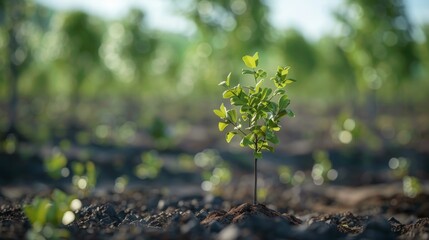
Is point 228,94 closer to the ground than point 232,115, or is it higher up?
higher up

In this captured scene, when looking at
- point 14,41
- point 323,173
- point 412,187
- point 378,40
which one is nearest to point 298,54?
point 378,40

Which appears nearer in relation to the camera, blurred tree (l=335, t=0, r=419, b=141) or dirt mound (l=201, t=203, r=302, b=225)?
dirt mound (l=201, t=203, r=302, b=225)

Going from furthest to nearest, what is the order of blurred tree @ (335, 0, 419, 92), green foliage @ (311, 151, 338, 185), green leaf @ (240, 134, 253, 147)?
blurred tree @ (335, 0, 419, 92) → green foliage @ (311, 151, 338, 185) → green leaf @ (240, 134, 253, 147)

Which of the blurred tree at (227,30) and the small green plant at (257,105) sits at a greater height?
the blurred tree at (227,30)

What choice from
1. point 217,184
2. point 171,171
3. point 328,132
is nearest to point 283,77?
point 217,184

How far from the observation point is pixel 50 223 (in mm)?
4277

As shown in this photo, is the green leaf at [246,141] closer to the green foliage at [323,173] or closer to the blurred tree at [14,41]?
the green foliage at [323,173]

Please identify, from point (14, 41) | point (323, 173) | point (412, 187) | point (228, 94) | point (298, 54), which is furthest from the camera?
point (298, 54)

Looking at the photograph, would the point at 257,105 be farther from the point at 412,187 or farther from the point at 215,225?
the point at 412,187

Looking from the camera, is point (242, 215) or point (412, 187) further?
point (412, 187)

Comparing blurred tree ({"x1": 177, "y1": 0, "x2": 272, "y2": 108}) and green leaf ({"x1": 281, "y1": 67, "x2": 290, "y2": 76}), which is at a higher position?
blurred tree ({"x1": 177, "y1": 0, "x2": 272, "y2": 108})

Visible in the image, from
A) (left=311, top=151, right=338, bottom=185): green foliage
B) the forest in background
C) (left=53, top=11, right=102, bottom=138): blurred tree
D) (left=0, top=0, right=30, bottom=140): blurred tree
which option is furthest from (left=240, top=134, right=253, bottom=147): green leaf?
(left=53, top=11, right=102, bottom=138): blurred tree

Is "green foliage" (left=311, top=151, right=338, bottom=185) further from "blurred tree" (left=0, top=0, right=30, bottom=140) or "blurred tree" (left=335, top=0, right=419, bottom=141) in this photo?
"blurred tree" (left=0, top=0, right=30, bottom=140)

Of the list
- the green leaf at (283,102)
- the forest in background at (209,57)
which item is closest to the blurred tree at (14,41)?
the forest in background at (209,57)
